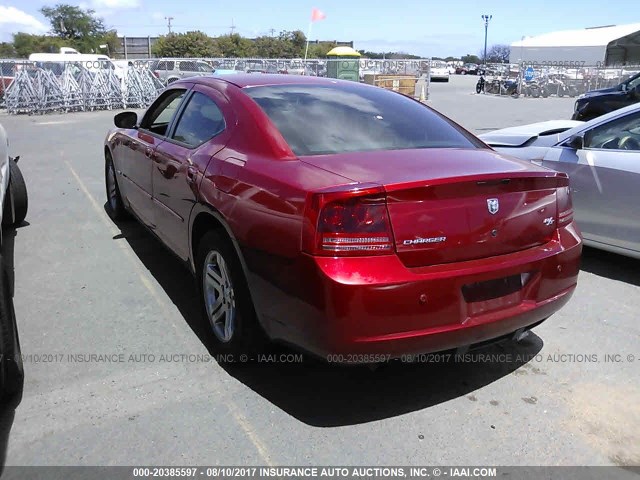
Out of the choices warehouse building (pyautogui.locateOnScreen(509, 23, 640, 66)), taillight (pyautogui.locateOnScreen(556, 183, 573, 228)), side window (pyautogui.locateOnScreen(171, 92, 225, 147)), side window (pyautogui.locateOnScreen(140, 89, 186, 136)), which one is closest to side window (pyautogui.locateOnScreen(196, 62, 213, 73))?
side window (pyautogui.locateOnScreen(140, 89, 186, 136))

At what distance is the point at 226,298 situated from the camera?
11.2ft

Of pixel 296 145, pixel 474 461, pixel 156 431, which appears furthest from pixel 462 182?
pixel 156 431

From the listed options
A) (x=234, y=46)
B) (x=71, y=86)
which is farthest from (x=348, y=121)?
(x=234, y=46)

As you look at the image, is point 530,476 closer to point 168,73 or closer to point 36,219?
point 36,219

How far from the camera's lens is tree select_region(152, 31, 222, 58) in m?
71.4

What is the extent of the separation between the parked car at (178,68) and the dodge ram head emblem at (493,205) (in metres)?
25.0

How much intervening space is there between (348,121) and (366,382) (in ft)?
5.09

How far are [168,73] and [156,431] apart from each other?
84.5 feet

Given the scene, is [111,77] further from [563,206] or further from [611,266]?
[563,206]

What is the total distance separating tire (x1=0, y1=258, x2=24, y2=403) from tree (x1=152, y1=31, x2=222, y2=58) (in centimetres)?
7223

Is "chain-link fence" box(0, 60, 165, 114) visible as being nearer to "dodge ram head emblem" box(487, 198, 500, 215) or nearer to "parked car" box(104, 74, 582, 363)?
"parked car" box(104, 74, 582, 363)

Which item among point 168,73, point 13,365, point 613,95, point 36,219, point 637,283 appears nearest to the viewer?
point 13,365

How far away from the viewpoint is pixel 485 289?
285cm

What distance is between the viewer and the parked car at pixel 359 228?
2.63 metres
